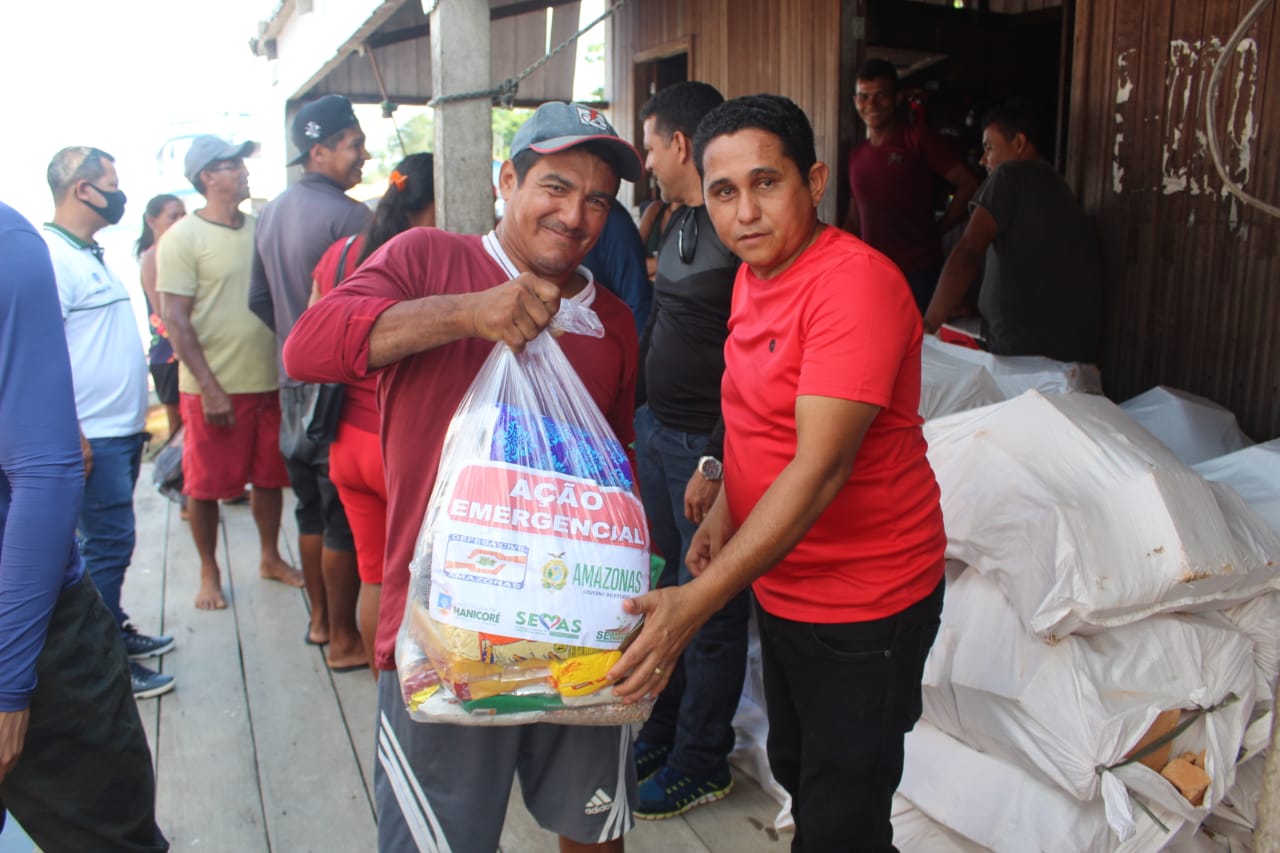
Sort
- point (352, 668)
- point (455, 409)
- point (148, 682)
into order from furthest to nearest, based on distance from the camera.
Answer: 1. point (352, 668)
2. point (148, 682)
3. point (455, 409)

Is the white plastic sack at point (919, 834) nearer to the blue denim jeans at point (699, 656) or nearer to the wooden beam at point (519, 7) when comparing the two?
the blue denim jeans at point (699, 656)

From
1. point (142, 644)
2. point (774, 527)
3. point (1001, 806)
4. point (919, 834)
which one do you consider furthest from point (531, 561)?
point (142, 644)

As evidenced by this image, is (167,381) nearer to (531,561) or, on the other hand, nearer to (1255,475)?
(531,561)

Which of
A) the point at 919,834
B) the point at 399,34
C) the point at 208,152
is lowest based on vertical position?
the point at 919,834

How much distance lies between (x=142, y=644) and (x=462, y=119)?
261 centimetres

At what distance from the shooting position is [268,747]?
11.1 feet

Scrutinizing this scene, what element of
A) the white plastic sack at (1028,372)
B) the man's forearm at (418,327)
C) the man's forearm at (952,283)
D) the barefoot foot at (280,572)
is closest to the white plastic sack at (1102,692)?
the white plastic sack at (1028,372)

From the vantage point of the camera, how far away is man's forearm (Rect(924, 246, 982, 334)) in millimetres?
3766

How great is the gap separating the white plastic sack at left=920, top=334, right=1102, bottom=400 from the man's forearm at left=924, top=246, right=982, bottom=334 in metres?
0.28

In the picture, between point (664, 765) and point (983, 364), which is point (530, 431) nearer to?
point (664, 765)

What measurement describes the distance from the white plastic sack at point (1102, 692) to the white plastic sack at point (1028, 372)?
3.97 feet

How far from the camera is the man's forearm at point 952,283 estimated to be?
3766 millimetres

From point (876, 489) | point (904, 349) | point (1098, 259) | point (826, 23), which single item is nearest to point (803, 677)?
point (876, 489)

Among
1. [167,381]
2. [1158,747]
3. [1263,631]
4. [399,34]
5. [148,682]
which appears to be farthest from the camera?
[167,381]
